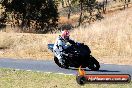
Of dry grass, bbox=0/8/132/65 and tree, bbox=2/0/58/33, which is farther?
tree, bbox=2/0/58/33

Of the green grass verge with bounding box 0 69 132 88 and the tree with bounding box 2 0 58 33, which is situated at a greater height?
the green grass verge with bounding box 0 69 132 88

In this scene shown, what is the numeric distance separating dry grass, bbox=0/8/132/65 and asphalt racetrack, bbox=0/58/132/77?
2245mm

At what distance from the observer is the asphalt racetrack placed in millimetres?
17953

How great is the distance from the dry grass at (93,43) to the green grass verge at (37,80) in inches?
242

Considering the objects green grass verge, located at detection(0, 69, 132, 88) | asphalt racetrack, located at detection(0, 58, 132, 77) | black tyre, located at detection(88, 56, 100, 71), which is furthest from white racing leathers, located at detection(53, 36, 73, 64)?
green grass verge, located at detection(0, 69, 132, 88)

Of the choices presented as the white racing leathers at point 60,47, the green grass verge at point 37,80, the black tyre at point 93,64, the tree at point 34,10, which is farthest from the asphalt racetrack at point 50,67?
the tree at point 34,10

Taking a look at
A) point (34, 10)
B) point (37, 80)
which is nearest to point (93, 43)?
point (37, 80)

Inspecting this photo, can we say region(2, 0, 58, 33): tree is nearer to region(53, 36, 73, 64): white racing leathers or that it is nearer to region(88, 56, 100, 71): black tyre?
region(53, 36, 73, 64): white racing leathers

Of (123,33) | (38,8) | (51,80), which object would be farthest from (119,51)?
(38,8)

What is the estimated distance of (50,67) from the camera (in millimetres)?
19562

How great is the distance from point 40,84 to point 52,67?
16.3 feet

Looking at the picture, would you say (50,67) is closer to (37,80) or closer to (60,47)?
(60,47)

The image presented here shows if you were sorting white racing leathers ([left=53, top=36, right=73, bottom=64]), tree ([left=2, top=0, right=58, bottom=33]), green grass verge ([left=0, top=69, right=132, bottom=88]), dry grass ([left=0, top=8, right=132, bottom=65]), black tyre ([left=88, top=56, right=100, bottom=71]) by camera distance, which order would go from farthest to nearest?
tree ([left=2, top=0, right=58, bottom=33]), dry grass ([left=0, top=8, right=132, bottom=65]), white racing leathers ([left=53, top=36, right=73, bottom=64]), black tyre ([left=88, top=56, right=100, bottom=71]), green grass verge ([left=0, top=69, right=132, bottom=88])

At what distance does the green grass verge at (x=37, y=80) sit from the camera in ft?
46.7
